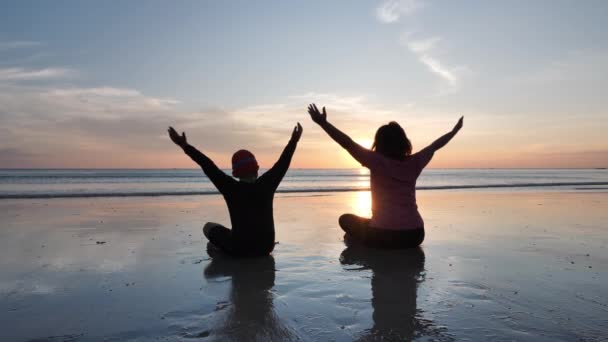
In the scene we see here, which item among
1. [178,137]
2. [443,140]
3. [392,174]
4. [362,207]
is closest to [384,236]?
[392,174]

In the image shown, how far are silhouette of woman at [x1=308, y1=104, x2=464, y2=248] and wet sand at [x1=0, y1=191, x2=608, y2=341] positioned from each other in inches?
14.0

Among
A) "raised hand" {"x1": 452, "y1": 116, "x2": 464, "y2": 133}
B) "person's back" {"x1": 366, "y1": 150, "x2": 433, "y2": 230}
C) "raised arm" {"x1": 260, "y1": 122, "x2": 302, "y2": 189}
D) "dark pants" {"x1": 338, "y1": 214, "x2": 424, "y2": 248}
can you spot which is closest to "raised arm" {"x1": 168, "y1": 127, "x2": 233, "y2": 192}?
"raised arm" {"x1": 260, "y1": 122, "x2": 302, "y2": 189}

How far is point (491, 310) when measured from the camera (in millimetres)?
3453

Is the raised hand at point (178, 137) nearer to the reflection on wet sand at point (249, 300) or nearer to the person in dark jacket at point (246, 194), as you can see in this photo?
the person in dark jacket at point (246, 194)

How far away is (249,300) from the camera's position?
3750 mm

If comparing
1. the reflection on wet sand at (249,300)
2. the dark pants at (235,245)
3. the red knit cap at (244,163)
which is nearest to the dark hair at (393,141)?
the red knit cap at (244,163)

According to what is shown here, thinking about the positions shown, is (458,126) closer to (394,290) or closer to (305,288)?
(394,290)

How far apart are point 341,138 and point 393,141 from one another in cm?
72

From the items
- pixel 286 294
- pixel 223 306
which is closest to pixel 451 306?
pixel 286 294

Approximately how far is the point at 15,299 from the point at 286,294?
263 cm

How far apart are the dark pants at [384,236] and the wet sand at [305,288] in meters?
0.16

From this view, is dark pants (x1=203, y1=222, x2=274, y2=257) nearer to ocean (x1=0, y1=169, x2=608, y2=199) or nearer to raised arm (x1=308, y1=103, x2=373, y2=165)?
raised arm (x1=308, y1=103, x2=373, y2=165)

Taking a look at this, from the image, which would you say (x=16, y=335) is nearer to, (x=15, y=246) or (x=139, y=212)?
(x=15, y=246)

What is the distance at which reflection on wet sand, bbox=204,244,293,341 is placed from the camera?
2930 millimetres
